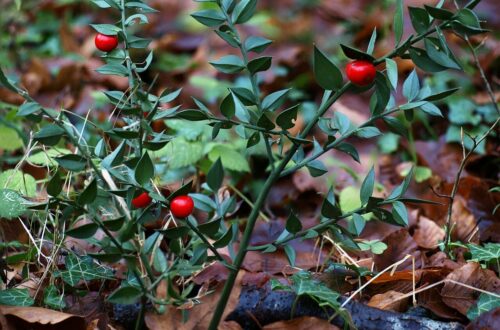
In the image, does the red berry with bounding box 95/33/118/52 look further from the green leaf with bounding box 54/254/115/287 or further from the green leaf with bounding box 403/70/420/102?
the green leaf with bounding box 403/70/420/102

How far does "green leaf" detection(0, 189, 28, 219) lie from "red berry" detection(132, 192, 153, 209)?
0.27 meters

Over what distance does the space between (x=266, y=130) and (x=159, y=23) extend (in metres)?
2.56

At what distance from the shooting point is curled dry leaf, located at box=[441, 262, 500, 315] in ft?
3.82

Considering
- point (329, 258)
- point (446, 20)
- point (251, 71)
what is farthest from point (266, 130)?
point (329, 258)

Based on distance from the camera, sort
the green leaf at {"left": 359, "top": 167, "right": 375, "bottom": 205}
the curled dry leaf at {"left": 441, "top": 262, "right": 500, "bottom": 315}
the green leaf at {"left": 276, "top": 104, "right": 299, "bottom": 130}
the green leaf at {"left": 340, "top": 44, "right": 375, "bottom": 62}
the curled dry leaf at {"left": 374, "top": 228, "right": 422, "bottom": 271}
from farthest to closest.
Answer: the curled dry leaf at {"left": 374, "top": 228, "right": 422, "bottom": 271}, the curled dry leaf at {"left": 441, "top": 262, "right": 500, "bottom": 315}, the green leaf at {"left": 359, "top": 167, "right": 375, "bottom": 205}, the green leaf at {"left": 276, "top": 104, "right": 299, "bottom": 130}, the green leaf at {"left": 340, "top": 44, "right": 375, "bottom": 62}

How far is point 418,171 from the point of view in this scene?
6.10 feet

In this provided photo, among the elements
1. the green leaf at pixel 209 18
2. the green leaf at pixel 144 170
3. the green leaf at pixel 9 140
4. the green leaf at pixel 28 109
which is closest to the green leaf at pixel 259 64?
the green leaf at pixel 209 18

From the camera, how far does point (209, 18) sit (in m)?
1.00

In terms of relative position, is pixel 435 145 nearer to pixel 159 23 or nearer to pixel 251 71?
pixel 251 71

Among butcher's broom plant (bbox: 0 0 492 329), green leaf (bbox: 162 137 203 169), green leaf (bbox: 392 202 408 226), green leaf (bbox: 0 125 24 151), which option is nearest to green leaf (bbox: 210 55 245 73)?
butcher's broom plant (bbox: 0 0 492 329)

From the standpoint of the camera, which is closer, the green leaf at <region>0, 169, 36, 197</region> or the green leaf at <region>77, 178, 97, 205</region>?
the green leaf at <region>77, 178, 97, 205</region>

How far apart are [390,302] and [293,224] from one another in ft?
1.00

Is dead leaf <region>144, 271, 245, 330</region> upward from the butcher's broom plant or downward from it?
downward

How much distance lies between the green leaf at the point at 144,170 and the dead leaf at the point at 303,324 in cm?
36
